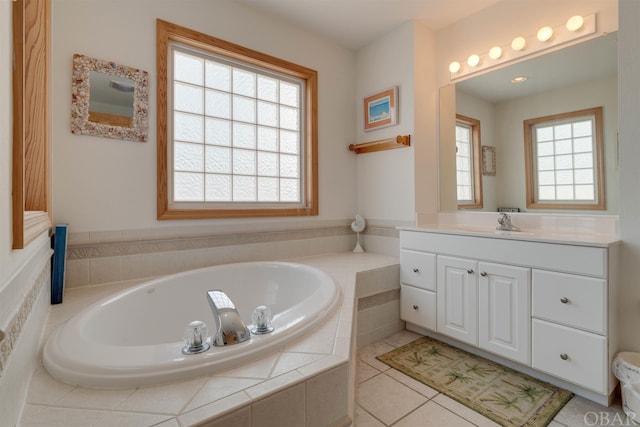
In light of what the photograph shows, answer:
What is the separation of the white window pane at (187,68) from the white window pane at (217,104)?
0.11m

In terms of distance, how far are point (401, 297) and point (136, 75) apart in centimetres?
230

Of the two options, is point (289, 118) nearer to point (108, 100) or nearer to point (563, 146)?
point (108, 100)

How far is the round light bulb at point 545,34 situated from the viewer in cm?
195

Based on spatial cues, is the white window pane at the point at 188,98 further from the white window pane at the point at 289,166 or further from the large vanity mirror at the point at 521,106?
the large vanity mirror at the point at 521,106

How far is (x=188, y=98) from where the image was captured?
2.15m

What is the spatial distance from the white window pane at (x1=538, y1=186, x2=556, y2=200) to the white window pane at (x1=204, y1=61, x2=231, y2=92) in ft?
7.58

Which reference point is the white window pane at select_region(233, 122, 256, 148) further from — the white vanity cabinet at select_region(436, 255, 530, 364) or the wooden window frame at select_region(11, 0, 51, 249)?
the white vanity cabinet at select_region(436, 255, 530, 364)

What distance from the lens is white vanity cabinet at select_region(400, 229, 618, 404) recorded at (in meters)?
1.40

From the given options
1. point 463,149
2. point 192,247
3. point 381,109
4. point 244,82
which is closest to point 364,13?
point 381,109

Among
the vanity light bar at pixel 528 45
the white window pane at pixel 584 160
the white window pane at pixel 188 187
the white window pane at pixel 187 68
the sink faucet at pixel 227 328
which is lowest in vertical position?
the sink faucet at pixel 227 328

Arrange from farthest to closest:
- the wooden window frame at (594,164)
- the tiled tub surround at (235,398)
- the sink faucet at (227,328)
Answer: the wooden window frame at (594,164) < the sink faucet at (227,328) < the tiled tub surround at (235,398)

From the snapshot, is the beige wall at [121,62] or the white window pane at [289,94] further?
the white window pane at [289,94]

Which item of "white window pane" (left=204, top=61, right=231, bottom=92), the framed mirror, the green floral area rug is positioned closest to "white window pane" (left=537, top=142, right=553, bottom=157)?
the green floral area rug

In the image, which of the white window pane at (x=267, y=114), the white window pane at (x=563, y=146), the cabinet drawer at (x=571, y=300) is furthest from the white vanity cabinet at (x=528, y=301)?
the white window pane at (x=267, y=114)
